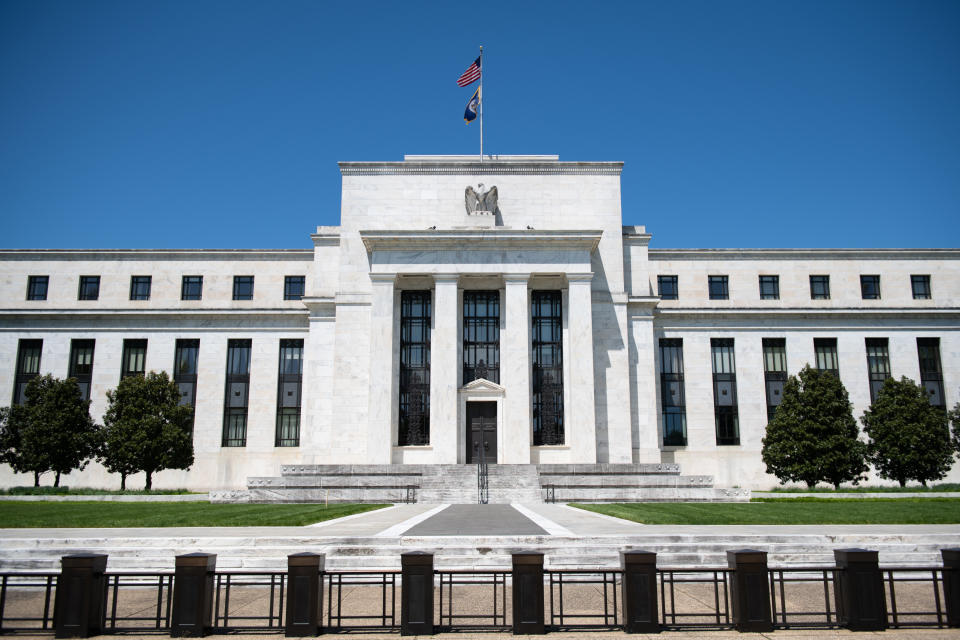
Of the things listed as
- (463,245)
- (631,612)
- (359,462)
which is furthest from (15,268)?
(631,612)

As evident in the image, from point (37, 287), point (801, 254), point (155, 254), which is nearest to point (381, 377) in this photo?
point (155, 254)

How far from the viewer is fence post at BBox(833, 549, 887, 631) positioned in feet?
35.2

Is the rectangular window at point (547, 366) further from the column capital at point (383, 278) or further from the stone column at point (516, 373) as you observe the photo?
the column capital at point (383, 278)

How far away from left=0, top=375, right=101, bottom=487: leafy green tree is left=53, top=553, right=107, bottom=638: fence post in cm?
3425

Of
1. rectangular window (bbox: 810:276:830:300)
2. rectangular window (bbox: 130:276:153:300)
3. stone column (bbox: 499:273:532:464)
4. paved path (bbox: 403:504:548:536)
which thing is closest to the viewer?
paved path (bbox: 403:504:548:536)

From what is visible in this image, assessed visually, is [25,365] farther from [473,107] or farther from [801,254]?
[801,254]

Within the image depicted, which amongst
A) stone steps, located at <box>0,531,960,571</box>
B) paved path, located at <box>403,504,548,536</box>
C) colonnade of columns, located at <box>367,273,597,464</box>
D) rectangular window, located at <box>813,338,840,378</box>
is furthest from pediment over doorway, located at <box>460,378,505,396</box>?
stone steps, located at <box>0,531,960,571</box>

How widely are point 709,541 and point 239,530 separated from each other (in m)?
11.7

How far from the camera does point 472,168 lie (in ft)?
157

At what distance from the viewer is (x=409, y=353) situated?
4538 cm

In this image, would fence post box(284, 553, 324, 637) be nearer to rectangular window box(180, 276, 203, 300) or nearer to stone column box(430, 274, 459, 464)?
stone column box(430, 274, 459, 464)

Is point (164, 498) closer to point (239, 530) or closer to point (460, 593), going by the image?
point (239, 530)

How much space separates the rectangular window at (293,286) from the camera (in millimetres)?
50656

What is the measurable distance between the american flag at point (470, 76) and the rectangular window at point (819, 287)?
2783 centimetres
